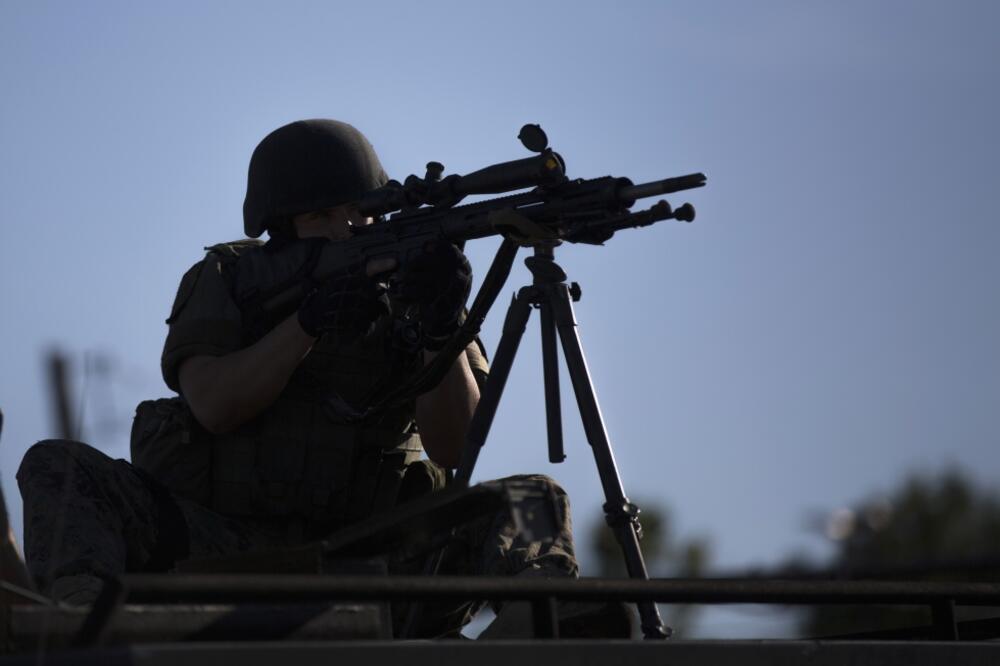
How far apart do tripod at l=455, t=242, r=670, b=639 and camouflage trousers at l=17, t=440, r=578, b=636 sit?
0.19 metres

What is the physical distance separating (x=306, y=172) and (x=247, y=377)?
946mm

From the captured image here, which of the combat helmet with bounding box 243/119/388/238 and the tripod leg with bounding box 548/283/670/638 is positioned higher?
the combat helmet with bounding box 243/119/388/238

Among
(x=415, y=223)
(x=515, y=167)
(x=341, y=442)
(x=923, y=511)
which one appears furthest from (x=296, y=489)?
(x=923, y=511)

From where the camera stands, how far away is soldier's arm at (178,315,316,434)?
493cm

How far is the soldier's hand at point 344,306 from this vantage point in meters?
4.80

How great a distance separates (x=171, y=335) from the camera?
513 cm

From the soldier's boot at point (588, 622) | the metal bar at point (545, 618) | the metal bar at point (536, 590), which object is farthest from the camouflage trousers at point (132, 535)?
the metal bar at point (545, 618)

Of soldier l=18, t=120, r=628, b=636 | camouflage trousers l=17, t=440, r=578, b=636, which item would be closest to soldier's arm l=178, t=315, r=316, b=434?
soldier l=18, t=120, r=628, b=636

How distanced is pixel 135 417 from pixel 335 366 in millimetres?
710

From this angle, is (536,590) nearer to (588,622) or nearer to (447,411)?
(588,622)

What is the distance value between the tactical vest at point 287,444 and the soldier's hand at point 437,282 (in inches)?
20.8

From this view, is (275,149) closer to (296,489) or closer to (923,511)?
(296,489)

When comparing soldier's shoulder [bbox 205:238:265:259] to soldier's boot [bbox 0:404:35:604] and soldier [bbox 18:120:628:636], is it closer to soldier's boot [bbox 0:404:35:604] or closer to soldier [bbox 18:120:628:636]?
soldier [bbox 18:120:628:636]

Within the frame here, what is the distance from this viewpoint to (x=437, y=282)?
15.6ft
